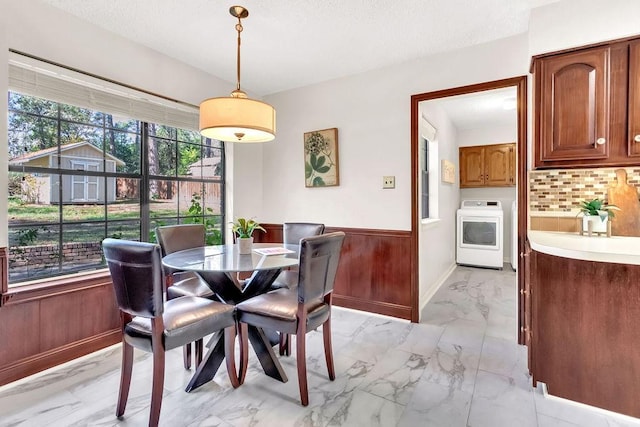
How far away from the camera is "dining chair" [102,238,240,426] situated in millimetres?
1499

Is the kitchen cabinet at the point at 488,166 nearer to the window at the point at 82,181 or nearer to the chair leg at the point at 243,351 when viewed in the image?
the window at the point at 82,181

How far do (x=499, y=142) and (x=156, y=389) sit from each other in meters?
6.06

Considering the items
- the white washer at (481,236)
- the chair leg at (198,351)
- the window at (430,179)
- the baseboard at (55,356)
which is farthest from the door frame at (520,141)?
the baseboard at (55,356)

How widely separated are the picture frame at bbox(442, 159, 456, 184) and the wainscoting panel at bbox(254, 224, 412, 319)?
2060 mm

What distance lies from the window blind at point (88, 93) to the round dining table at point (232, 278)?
1.36 m

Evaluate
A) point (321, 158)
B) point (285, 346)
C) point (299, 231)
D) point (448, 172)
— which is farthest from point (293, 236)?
point (448, 172)

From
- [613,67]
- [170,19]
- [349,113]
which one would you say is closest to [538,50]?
[613,67]

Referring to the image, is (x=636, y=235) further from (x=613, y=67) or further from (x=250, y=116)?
(x=250, y=116)

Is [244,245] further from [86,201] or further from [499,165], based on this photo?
[499,165]

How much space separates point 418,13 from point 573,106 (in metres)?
1.22

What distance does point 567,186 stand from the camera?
2.33m

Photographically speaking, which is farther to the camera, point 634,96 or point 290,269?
point 290,269

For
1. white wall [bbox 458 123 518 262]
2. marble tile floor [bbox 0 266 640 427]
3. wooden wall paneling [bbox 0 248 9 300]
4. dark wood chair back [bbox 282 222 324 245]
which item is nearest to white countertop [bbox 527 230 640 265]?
marble tile floor [bbox 0 266 640 427]

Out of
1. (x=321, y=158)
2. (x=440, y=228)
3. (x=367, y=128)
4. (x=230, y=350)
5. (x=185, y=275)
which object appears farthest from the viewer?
(x=440, y=228)
